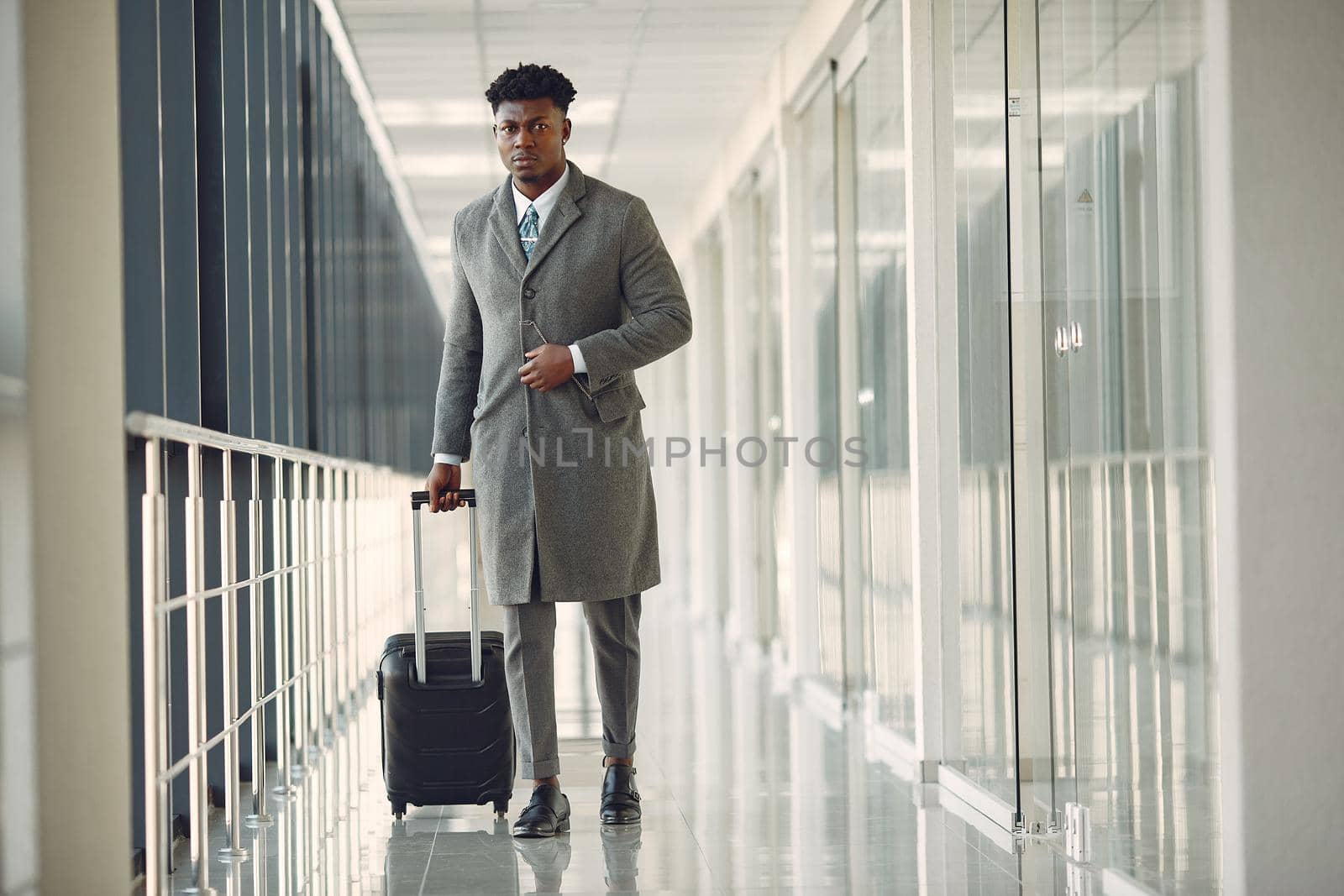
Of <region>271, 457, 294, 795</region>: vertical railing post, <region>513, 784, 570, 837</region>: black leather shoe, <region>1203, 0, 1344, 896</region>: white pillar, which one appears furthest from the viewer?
<region>271, 457, 294, 795</region>: vertical railing post

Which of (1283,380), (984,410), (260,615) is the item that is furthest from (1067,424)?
(260,615)

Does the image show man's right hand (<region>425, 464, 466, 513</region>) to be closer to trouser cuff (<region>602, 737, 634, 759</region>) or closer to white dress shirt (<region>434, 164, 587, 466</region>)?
white dress shirt (<region>434, 164, 587, 466</region>)

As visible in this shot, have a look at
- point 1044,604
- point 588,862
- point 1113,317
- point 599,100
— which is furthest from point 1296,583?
point 599,100

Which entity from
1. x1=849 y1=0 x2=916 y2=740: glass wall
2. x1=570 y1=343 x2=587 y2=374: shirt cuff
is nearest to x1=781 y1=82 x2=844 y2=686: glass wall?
x1=849 y1=0 x2=916 y2=740: glass wall

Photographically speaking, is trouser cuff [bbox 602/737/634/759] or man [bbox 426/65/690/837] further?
trouser cuff [bbox 602/737/634/759]

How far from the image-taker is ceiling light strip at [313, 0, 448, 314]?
5.62 m

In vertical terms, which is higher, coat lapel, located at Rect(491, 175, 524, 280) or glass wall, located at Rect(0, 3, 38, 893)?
coat lapel, located at Rect(491, 175, 524, 280)

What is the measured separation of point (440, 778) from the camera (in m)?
3.12

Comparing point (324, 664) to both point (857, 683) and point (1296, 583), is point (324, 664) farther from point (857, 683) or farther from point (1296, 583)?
point (1296, 583)

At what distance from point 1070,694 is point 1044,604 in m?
0.20

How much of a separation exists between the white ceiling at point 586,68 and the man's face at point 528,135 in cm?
245

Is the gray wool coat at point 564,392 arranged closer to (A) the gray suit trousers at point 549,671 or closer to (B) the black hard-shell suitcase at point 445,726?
(A) the gray suit trousers at point 549,671

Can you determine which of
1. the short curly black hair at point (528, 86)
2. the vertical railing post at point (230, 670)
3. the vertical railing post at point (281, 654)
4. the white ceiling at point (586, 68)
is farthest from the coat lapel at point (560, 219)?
the white ceiling at point (586, 68)

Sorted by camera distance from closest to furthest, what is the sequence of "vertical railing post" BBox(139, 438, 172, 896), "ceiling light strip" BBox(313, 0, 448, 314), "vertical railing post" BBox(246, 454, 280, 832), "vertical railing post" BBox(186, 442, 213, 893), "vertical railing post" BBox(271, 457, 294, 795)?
"vertical railing post" BBox(139, 438, 172, 896)
"vertical railing post" BBox(186, 442, 213, 893)
"vertical railing post" BBox(246, 454, 280, 832)
"vertical railing post" BBox(271, 457, 294, 795)
"ceiling light strip" BBox(313, 0, 448, 314)
